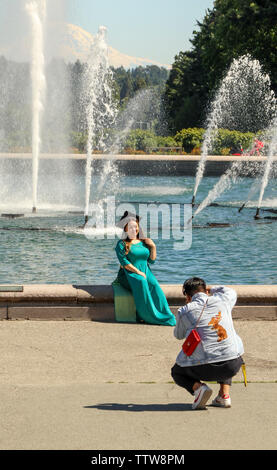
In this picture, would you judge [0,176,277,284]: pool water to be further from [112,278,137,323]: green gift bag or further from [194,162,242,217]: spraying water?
[112,278,137,323]: green gift bag

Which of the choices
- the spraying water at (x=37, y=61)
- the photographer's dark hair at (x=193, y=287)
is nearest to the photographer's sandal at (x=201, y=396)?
the photographer's dark hair at (x=193, y=287)

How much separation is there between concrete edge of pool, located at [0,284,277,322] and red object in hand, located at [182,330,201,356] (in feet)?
9.47

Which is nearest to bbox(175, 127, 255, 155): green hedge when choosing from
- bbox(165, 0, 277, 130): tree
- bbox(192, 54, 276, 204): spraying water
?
bbox(192, 54, 276, 204): spraying water

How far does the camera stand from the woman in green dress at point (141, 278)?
8.76m

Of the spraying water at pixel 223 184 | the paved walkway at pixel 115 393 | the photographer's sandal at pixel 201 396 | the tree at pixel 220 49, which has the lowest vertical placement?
the spraying water at pixel 223 184

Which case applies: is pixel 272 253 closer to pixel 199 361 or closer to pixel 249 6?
pixel 199 361

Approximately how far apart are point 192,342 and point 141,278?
109 inches

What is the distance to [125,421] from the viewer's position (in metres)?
5.64

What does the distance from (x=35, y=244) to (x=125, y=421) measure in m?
12.2

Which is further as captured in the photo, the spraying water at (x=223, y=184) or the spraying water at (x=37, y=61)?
the spraying water at (x=223, y=184)

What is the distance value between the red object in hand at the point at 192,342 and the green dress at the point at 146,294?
266 cm

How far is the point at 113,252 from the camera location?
55.7 feet

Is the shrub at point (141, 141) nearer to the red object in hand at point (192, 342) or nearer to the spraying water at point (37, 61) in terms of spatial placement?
the spraying water at point (37, 61)
